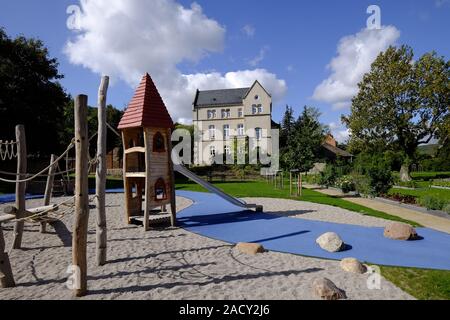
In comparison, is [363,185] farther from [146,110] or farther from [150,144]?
[146,110]

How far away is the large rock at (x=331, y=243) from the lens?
769cm

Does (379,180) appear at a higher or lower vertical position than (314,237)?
higher

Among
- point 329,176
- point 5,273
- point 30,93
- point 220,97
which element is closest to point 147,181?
point 5,273

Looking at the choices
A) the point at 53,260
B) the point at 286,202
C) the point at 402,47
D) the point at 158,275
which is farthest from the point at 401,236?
the point at 402,47

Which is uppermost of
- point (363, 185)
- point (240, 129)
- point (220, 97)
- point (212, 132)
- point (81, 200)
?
point (220, 97)

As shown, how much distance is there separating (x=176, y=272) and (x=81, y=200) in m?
2.47

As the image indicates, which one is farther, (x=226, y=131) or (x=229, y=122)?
(x=226, y=131)

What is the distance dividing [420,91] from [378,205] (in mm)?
22083

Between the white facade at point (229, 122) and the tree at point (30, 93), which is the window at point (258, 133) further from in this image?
the tree at point (30, 93)

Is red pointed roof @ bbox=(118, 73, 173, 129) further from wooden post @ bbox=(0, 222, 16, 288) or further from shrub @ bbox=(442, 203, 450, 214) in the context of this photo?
shrub @ bbox=(442, 203, 450, 214)

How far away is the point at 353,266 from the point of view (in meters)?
6.23

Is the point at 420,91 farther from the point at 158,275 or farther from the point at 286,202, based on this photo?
the point at 158,275

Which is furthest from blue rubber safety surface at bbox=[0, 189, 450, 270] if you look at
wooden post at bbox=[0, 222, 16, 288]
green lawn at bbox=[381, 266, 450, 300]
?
wooden post at bbox=[0, 222, 16, 288]
